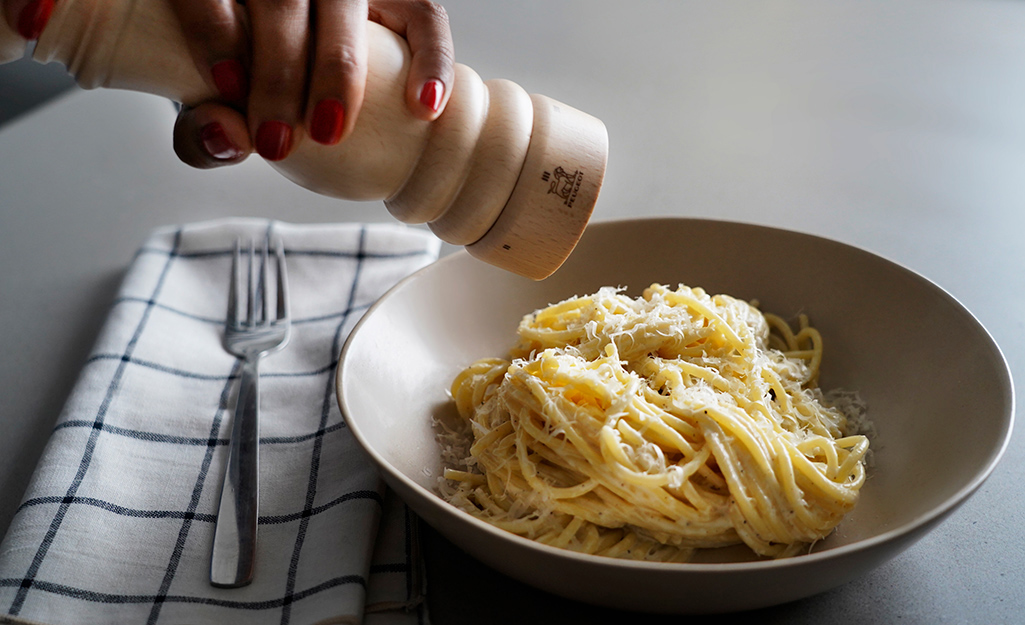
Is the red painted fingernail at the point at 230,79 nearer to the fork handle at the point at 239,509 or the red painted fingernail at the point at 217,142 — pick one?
the red painted fingernail at the point at 217,142

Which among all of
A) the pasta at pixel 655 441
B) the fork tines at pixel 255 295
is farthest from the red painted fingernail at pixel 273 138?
the fork tines at pixel 255 295

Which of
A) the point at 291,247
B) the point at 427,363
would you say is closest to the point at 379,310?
the point at 427,363

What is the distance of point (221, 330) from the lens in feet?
5.44

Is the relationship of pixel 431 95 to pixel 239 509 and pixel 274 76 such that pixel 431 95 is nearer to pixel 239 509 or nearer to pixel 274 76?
pixel 274 76

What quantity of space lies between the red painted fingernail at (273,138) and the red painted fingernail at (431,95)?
0.15 meters

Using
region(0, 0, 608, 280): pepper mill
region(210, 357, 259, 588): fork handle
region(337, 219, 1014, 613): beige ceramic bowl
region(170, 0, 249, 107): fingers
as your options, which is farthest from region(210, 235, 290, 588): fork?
region(170, 0, 249, 107): fingers

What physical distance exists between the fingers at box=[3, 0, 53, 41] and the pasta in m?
0.71

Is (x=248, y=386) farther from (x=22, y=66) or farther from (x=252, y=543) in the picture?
(x=22, y=66)

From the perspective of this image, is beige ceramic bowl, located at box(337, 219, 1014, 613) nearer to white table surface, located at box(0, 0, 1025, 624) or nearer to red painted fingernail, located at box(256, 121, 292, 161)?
white table surface, located at box(0, 0, 1025, 624)

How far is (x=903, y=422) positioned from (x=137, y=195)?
199 centimetres

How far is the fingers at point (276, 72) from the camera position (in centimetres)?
88

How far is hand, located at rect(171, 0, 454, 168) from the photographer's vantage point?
0.87 m

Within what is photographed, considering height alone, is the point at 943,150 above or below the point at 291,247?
above

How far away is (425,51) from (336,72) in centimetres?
15
